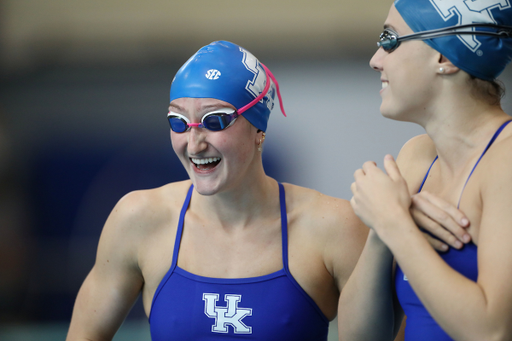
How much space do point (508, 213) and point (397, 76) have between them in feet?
1.52

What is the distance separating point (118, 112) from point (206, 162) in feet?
14.3

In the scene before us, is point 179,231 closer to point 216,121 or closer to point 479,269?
point 216,121

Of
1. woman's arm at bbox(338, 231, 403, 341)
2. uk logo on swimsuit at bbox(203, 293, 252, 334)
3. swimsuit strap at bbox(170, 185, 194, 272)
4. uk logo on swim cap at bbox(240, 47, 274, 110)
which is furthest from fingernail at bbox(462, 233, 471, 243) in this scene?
swimsuit strap at bbox(170, 185, 194, 272)

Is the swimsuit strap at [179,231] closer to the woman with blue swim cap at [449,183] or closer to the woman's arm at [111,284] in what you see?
the woman's arm at [111,284]

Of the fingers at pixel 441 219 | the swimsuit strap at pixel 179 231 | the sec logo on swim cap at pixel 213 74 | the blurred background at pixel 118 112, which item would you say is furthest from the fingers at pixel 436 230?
the blurred background at pixel 118 112

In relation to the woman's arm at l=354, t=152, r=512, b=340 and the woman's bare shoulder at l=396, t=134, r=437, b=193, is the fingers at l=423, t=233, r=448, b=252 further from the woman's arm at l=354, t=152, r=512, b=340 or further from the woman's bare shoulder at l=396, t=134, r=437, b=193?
the woman's bare shoulder at l=396, t=134, r=437, b=193

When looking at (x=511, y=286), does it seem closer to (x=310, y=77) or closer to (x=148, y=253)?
(x=148, y=253)

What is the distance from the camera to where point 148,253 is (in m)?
1.94

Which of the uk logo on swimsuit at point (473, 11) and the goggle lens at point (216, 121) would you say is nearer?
the uk logo on swimsuit at point (473, 11)

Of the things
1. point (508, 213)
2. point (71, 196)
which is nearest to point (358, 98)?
point (71, 196)

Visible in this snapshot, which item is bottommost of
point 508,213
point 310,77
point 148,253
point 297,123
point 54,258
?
point 54,258

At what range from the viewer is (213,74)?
68.7 inches

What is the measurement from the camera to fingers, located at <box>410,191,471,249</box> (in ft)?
3.77

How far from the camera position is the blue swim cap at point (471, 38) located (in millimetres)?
1190
